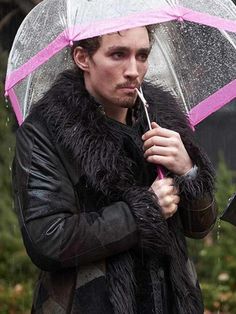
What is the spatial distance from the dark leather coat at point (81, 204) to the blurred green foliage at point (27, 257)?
3465 millimetres

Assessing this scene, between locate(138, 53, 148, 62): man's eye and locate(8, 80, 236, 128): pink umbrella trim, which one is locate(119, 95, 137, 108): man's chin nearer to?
locate(138, 53, 148, 62): man's eye

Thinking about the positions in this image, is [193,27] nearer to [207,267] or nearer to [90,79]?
[90,79]

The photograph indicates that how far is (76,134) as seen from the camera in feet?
13.3

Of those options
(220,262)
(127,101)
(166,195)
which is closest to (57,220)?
(166,195)

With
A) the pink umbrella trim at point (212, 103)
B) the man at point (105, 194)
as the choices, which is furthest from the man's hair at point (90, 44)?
the pink umbrella trim at point (212, 103)

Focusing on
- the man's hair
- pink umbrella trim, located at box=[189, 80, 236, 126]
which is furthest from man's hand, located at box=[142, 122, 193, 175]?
pink umbrella trim, located at box=[189, 80, 236, 126]

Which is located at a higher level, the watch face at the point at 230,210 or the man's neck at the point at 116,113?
the man's neck at the point at 116,113

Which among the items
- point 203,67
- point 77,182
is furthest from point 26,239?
point 203,67

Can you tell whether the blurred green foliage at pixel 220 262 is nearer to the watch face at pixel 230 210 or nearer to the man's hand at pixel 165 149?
the watch face at pixel 230 210

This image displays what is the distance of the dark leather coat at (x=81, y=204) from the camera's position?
12.9 ft

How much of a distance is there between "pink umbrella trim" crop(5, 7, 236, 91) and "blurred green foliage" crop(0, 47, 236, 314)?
348 centimetres

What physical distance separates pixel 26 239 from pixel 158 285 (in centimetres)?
51

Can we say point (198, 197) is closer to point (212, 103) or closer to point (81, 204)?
point (81, 204)

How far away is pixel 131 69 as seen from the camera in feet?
13.2
